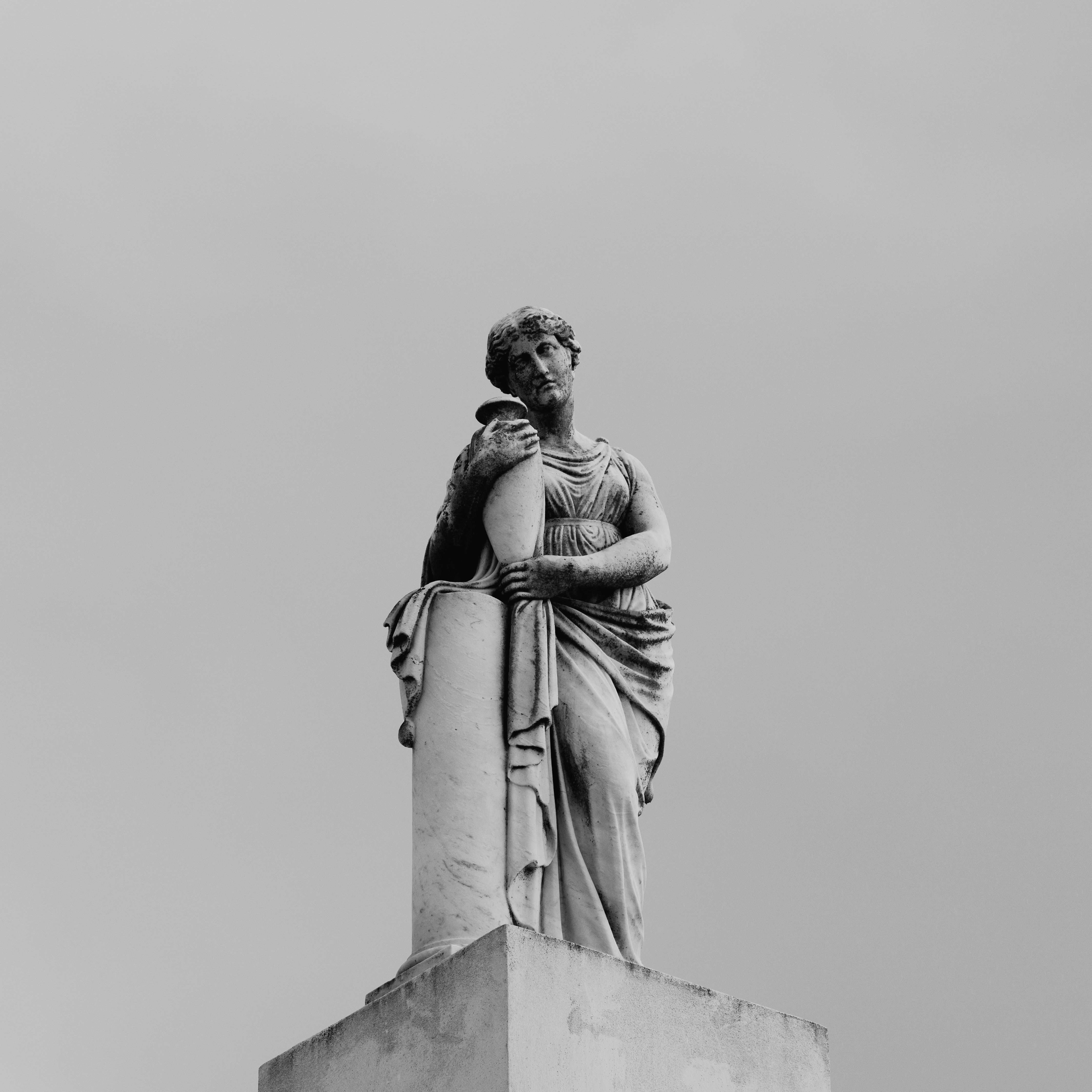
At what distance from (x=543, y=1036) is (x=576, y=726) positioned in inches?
75.0

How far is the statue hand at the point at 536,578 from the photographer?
1074 cm

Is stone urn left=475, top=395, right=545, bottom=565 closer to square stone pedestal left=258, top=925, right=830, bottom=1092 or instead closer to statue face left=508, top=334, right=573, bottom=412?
statue face left=508, top=334, right=573, bottom=412

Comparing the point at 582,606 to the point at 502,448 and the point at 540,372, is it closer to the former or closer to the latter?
the point at 502,448

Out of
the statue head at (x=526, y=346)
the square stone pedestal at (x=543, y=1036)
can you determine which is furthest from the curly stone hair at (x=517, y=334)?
the square stone pedestal at (x=543, y=1036)

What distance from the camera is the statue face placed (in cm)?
1150

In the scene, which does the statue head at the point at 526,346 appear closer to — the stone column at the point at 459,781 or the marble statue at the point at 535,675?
the marble statue at the point at 535,675

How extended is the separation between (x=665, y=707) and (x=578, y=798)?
851 mm

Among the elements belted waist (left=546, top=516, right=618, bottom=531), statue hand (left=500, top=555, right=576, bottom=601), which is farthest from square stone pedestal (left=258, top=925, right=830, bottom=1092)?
belted waist (left=546, top=516, right=618, bottom=531)

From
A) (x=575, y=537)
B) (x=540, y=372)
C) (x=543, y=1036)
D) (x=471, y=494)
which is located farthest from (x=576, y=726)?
(x=540, y=372)

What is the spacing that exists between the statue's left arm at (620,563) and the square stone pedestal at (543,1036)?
210 centimetres

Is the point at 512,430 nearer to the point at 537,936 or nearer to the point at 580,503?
the point at 580,503

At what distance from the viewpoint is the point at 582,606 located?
11.0 meters

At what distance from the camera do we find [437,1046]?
30.1ft

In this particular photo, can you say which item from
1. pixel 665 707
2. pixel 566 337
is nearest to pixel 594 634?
pixel 665 707
